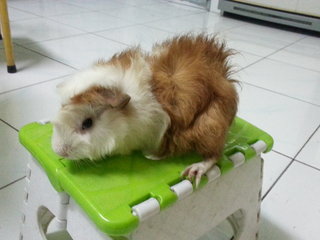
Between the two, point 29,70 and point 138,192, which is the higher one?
point 138,192

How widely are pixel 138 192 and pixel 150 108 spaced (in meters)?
0.12

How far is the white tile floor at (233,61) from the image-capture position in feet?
2.70

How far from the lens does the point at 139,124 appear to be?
51 cm

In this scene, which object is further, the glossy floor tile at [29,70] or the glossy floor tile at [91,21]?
the glossy floor tile at [91,21]

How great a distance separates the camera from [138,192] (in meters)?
0.48

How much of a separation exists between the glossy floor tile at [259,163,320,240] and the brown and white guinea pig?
337 mm

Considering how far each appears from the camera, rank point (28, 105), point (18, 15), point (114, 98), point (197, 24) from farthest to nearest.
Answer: point (197, 24), point (18, 15), point (28, 105), point (114, 98)

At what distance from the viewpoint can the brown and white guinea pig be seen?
48 centimetres

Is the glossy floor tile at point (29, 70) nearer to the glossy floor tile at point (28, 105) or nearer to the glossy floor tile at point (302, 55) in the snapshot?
the glossy floor tile at point (28, 105)

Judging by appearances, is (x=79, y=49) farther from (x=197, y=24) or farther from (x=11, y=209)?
(x=11, y=209)

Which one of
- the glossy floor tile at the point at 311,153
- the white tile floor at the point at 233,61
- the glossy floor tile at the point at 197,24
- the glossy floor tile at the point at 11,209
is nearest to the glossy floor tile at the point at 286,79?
the white tile floor at the point at 233,61

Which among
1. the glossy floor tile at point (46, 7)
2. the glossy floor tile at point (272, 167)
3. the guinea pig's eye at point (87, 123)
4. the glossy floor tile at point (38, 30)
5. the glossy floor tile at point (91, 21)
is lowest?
the glossy floor tile at point (272, 167)

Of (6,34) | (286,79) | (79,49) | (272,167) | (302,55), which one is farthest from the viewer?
(302,55)

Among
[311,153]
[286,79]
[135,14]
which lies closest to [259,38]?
[286,79]
